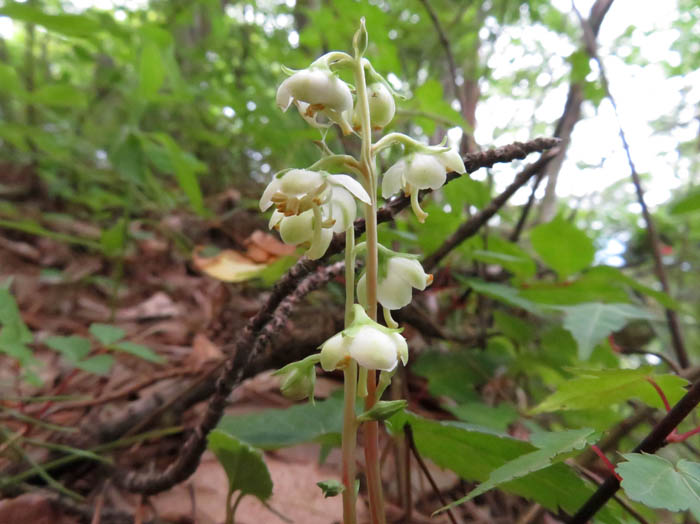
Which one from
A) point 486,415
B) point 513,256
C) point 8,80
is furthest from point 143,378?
point 8,80

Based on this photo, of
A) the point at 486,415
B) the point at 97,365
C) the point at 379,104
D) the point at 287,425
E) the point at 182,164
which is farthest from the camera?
the point at 182,164

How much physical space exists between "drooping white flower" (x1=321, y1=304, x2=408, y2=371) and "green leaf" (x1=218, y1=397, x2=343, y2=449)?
0.24 m

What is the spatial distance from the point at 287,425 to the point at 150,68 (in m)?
1.26

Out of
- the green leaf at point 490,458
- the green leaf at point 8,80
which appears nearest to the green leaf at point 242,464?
the green leaf at point 490,458

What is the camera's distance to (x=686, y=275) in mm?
1927

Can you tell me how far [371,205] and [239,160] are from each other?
204 cm

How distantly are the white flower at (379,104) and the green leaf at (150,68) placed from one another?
3.95ft

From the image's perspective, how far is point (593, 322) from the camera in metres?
0.75

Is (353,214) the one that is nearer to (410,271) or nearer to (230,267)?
(410,271)

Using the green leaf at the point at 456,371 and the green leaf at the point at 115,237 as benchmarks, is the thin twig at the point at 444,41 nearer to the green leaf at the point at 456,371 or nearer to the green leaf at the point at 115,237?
the green leaf at the point at 456,371

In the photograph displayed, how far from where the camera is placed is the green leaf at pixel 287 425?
621 millimetres

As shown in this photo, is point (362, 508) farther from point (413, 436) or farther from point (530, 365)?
point (530, 365)

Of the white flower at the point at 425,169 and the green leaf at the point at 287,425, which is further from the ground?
the white flower at the point at 425,169

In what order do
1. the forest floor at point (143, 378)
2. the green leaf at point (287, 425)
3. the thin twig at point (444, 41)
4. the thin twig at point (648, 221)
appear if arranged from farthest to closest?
the thin twig at point (444, 41), the thin twig at point (648, 221), the forest floor at point (143, 378), the green leaf at point (287, 425)
